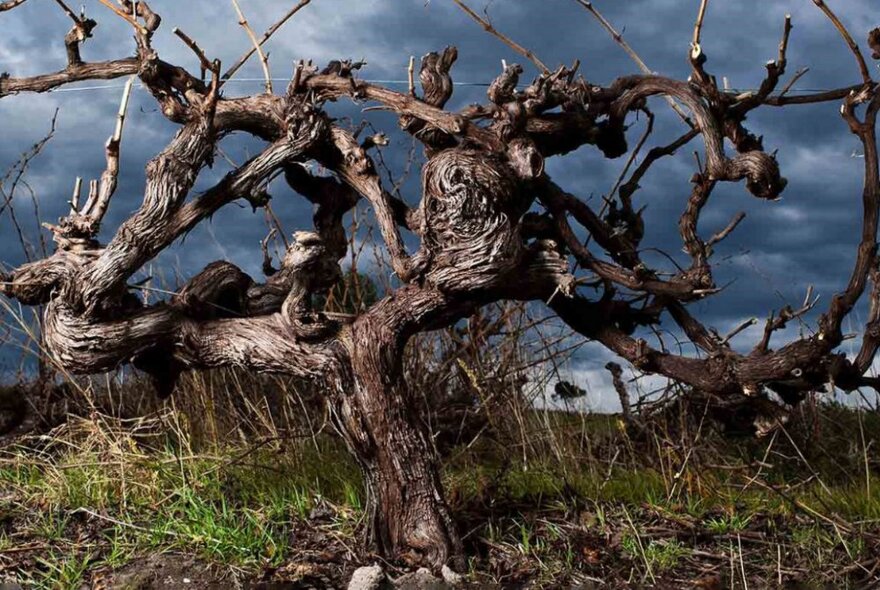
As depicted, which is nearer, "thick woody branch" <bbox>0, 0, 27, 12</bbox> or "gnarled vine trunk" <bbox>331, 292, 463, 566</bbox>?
"gnarled vine trunk" <bbox>331, 292, 463, 566</bbox>

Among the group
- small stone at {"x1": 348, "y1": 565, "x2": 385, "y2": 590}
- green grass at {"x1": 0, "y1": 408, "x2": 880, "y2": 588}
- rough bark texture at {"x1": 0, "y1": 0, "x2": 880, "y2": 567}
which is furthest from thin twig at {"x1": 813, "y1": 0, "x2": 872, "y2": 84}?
small stone at {"x1": 348, "y1": 565, "x2": 385, "y2": 590}

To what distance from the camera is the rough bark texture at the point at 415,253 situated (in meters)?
4.62

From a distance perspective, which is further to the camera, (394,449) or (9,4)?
(9,4)

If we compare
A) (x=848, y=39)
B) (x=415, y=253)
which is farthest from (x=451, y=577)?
(x=848, y=39)

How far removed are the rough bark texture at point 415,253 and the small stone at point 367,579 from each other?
0.57ft

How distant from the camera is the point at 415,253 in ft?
15.4

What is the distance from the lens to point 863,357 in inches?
189

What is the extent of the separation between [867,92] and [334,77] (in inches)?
94.3

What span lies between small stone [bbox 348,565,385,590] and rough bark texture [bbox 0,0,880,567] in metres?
0.17

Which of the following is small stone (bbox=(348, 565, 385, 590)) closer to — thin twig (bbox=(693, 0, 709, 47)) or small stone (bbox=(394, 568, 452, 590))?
small stone (bbox=(394, 568, 452, 590))

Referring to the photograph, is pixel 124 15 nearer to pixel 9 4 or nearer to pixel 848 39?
pixel 9 4

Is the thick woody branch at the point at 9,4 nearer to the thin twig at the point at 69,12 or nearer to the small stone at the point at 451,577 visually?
the thin twig at the point at 69,12

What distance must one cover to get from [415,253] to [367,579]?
138 centimetres

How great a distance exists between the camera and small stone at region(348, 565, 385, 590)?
4414 millimetres
